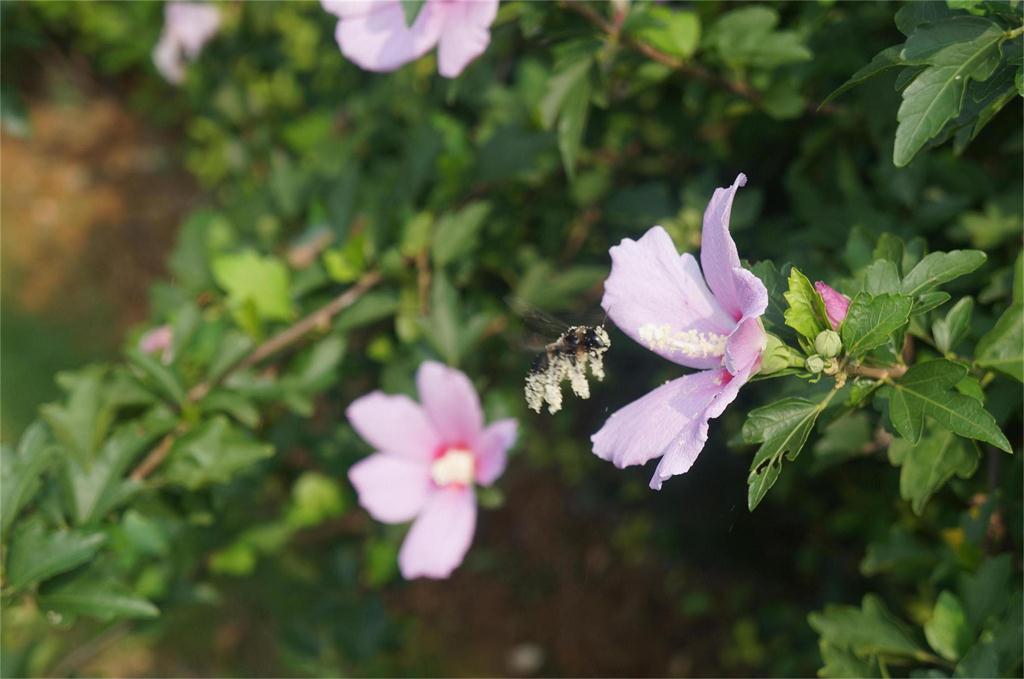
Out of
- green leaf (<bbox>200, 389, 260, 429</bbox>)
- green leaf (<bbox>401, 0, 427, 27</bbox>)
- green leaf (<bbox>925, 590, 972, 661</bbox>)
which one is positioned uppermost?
green leaf (<bbox>401, 0, 427, 27</bbox>)

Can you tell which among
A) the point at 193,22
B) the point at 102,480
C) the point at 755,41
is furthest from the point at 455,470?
the point at 193,22

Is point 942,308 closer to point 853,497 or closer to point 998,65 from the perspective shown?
point 998,65

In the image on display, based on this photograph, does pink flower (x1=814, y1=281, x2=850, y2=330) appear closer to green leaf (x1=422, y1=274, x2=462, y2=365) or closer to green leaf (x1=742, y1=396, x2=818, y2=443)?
green leaf (x1=742, y1=396, x2=818, y2=443)

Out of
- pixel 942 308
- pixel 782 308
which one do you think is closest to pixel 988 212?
pixel 942 308

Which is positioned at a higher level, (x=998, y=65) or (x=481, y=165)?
(x=998, y=65)

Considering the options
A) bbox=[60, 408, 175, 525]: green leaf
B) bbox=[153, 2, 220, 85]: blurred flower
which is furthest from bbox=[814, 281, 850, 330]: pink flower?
bbox=[153, 2, 220, 85]: blurred flower

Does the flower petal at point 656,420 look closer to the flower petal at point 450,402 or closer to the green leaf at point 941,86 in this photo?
the green leaf at point 941,86

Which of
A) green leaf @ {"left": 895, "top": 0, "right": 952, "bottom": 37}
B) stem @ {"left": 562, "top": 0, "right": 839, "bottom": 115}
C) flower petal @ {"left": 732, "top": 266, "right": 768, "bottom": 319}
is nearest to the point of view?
flower petal @ {"left": 732, "top": 266, "right": 768, "bottom": 319}

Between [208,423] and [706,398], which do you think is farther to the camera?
[208,423]
